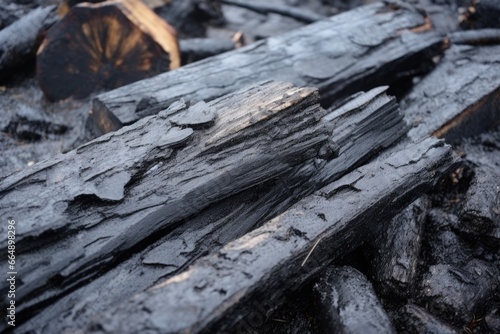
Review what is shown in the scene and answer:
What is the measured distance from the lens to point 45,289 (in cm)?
152

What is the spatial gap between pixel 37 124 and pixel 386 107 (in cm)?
288

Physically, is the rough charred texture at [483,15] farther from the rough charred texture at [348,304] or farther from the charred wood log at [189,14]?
the rough charred texture at [348,304]

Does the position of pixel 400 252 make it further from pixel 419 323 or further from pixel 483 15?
pixel 483 15

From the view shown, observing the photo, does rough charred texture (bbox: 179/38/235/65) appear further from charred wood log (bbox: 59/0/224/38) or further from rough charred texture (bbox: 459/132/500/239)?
rough charred texture (bbox: 459/132/500/239)

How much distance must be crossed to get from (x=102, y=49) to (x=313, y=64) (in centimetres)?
190

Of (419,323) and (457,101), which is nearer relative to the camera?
(419,323)

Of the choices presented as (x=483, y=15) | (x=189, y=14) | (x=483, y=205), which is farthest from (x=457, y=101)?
(x=189, y=14)

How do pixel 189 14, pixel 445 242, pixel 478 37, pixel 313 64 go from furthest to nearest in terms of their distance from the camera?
pixel 189 14, pixel 478 37, pixel 313 64, pixel 445 242

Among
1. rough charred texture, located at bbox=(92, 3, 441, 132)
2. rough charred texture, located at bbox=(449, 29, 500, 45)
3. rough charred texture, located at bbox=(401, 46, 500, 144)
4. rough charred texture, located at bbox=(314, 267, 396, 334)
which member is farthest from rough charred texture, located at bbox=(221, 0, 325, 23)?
rough charred texture, located at bbox=(314, 267, 396, 334)

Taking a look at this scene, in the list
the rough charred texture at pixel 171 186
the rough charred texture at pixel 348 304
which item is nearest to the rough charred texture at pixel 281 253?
the rough charred texture at pixel 348 304

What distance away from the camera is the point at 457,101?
287cm

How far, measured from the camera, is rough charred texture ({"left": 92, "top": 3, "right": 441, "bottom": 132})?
8.73 ft

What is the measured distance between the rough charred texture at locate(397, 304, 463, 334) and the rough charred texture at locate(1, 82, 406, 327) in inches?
32.1

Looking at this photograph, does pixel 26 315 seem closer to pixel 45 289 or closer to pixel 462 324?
pixel 45 289
